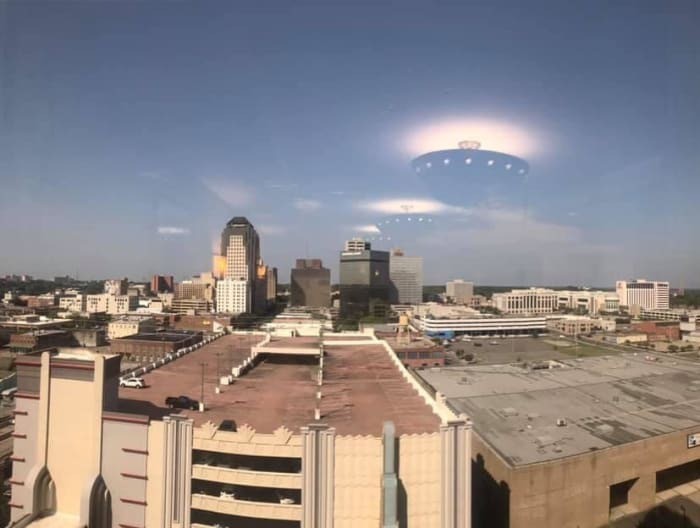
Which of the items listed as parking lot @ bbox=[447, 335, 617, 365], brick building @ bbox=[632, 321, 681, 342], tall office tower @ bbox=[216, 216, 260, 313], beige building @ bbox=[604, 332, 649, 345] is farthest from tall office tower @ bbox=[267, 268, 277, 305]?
brick building @ bbox=[632, 321, 681, 342]

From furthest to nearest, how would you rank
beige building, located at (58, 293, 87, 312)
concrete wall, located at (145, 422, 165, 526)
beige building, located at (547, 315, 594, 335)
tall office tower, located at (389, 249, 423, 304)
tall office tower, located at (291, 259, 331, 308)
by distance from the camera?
1. tall office tower, located at (291, 259, 331, 308)
2. beige building, located at (58, 293, 87, 312)
3. beige building, located at (547, 315, 594, 335)
4. tall office tower, located at (389, 249, 423, 304)
5. concrete wall, located at (145, 422, 165, 526)

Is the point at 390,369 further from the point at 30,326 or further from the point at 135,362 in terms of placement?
the point at 30,326

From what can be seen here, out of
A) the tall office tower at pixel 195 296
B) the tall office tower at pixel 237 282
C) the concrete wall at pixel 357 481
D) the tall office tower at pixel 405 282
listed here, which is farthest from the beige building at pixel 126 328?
the concrete wall at pixel 357 481

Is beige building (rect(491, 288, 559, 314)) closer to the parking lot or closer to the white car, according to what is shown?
the parking lot

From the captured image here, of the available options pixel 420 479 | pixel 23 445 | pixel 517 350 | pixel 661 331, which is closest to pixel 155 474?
pixel 23 445

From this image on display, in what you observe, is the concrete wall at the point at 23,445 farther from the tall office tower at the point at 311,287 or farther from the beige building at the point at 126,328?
the tall office tower at the point at 311,287

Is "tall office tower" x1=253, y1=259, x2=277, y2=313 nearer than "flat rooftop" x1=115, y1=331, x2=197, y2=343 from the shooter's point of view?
No

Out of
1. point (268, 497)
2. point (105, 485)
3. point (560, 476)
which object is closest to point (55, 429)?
point (105, 485)
